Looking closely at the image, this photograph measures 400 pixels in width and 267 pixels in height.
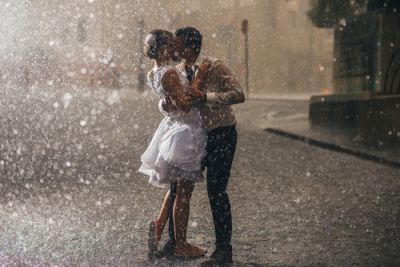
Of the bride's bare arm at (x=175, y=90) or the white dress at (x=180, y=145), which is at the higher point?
the bride's bare arm at (x=175, y=90)

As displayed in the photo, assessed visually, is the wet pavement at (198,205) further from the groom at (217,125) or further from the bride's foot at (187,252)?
the groom at (217,125)

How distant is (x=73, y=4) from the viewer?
2731 inches

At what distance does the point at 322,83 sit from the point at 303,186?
106ft

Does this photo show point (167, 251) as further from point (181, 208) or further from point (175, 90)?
point (175, 90)

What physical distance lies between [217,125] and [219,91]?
0.24 metres

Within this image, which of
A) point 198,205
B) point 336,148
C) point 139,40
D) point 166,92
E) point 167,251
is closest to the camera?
point 166,92

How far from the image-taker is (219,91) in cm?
425

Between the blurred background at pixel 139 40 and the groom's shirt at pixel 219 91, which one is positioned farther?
the blurred background at pixel 139 40

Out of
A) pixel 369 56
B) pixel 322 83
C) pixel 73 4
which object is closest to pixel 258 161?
pixel 369 56

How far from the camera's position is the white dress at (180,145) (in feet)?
13.9

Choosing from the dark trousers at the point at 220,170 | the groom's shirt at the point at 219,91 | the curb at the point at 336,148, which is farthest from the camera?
the curb at the point at 336,148

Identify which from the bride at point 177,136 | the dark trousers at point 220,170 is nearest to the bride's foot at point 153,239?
the bride at point 177,136

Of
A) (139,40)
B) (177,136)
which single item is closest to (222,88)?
(177,136)

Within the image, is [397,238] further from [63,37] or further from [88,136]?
[63,37]
